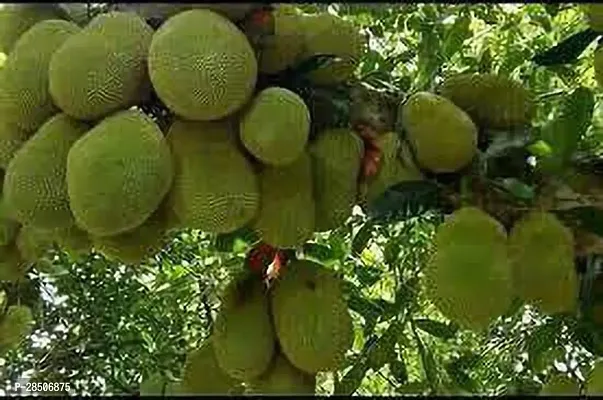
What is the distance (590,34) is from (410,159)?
0.25 metres

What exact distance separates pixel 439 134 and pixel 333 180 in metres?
0.14

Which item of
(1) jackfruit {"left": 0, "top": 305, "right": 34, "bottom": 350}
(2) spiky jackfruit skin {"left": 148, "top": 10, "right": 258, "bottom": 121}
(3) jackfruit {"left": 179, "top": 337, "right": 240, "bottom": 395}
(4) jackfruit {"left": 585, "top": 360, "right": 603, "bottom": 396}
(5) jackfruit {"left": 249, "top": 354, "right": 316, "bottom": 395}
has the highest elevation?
(2) spiky jackfruit skin {"left": 148, "top": 10, "right": 258, "bottom": 121}

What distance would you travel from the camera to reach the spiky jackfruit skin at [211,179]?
3.40 ft

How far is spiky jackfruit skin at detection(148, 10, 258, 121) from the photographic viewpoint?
3.33 feet

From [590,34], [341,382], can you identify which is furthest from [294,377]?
[590,34]

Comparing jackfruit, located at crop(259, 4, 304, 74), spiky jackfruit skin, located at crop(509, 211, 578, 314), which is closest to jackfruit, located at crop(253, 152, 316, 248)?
jackfruit, located at crop(259, 4, 304, 74)

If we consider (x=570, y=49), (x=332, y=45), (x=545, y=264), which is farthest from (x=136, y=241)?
(x=570, y=49)

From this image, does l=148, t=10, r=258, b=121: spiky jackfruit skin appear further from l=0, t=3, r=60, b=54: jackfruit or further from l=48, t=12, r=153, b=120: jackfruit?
l=0, t=3, r=60, b=54: jackfruit

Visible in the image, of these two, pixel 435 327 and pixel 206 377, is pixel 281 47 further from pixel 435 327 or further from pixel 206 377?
pixel 435 327

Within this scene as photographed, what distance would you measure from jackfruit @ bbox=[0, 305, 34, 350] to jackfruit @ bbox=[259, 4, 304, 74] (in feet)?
2.37

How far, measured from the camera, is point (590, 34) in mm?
1168

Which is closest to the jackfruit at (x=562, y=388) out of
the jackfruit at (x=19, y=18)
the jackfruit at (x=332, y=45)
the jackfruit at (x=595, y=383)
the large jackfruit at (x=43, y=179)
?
the jackfruit at (x=595, y=383)

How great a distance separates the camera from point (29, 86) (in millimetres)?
1096

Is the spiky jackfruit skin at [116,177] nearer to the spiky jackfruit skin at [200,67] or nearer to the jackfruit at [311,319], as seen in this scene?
the spiky jackfruit skin at [200,67]
